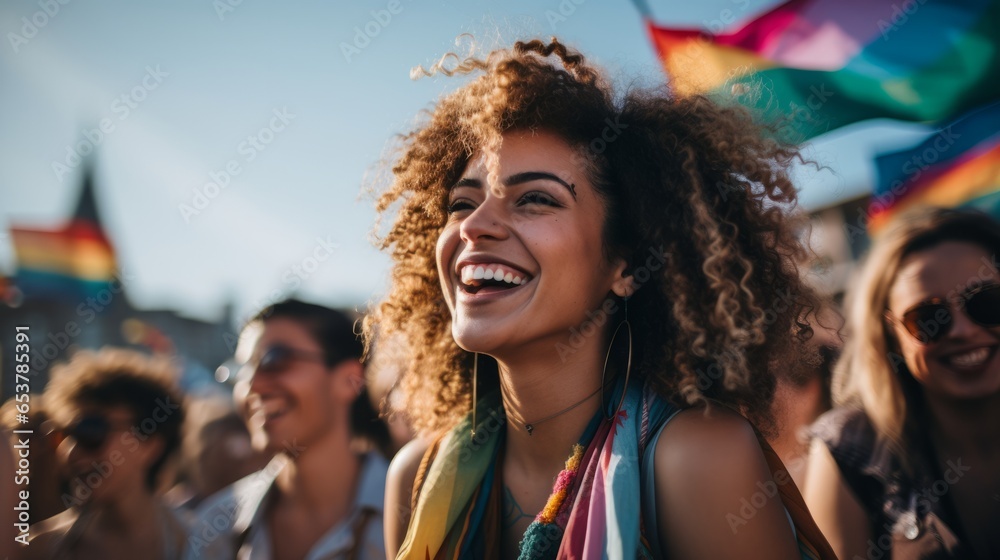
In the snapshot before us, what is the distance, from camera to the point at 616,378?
2480mm

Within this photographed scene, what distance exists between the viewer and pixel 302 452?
3900 mm

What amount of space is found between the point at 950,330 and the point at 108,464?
463 cm

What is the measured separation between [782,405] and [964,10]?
3129mm

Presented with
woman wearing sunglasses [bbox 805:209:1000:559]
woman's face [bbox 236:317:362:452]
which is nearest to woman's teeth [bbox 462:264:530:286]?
woman wearing sunglasses [bbox 805:209:1000:559]

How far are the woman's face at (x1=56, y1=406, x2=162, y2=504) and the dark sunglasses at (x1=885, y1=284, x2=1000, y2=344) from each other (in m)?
4.46

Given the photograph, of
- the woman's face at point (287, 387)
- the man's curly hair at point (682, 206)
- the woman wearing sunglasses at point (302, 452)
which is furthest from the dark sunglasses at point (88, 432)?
the man's curly hair at point (682, 206)

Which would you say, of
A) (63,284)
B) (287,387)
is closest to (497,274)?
(287,387)

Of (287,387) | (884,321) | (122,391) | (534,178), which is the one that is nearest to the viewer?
(534,178)

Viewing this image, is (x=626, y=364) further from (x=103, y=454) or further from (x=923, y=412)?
(x=103, y=454)

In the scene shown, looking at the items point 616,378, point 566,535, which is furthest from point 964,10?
point 566,535

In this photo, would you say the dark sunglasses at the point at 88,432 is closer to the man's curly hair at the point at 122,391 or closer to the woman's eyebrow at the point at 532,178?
the man's curly hair at the point at 122,391

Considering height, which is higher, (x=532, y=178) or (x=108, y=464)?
(x=532, y=178)

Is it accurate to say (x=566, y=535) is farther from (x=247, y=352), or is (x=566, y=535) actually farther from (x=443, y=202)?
(x=247, y=352)

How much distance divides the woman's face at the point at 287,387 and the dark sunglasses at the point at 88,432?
0.99 m
